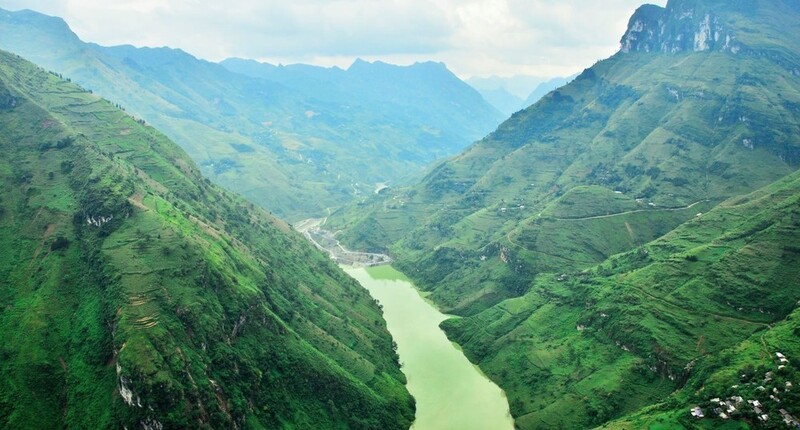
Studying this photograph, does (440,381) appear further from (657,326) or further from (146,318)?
(146,318)

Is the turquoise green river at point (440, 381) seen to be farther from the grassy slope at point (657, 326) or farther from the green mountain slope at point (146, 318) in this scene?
the green mountain slope at point (146, 318)

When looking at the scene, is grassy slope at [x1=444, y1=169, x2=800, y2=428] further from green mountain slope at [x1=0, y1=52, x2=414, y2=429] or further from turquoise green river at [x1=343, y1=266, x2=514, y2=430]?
green mountain slope at [x1=0, y1=52, x2=414, y2=429]

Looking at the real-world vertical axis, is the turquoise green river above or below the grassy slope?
below

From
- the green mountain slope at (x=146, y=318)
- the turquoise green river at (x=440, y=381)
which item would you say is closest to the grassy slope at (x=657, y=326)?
the turquoise green river at (x=440, y=381)

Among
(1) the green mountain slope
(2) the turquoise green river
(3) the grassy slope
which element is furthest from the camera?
(2) the turquoise green river

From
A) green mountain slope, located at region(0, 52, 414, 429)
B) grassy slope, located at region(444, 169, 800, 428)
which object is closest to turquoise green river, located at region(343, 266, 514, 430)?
grassy slope, located at region(444, 169, 800, 428)

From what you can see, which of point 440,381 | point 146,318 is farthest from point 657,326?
point 146,318
